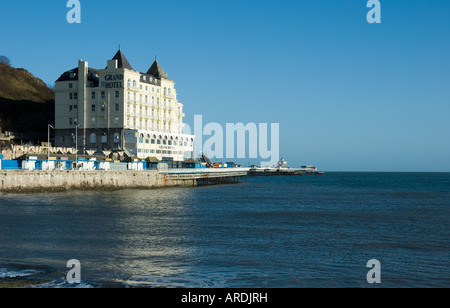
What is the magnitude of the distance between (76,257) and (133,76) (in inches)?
3338

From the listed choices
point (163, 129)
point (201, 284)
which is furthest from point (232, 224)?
point (163, 129)

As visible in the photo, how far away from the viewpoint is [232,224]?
134ft

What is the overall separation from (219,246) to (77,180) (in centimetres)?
4958

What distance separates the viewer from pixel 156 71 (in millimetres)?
118188

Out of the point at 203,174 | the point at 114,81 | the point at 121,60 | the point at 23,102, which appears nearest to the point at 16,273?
the point at 203,174

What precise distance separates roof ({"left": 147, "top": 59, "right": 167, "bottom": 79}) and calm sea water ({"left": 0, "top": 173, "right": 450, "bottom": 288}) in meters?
69.4

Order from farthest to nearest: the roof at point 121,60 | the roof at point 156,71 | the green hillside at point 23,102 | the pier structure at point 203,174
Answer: the green hillside at point 23,102
the roof at point 156,71
the roof at point 121,60
the pier structure at point 203,174

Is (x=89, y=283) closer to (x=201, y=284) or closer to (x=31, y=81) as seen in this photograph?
(x=201, y=284)

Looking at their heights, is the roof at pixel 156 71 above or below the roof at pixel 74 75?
above

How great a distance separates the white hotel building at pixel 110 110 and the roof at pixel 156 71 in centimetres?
395

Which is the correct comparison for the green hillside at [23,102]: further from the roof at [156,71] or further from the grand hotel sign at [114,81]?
the roof at [156,71]

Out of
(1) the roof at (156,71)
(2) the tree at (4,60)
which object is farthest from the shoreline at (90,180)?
(2) the tree at (4,60)

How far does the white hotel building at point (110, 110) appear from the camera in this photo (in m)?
104

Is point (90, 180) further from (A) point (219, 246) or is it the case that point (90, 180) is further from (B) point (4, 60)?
Answer: (B) point (4, 60)
